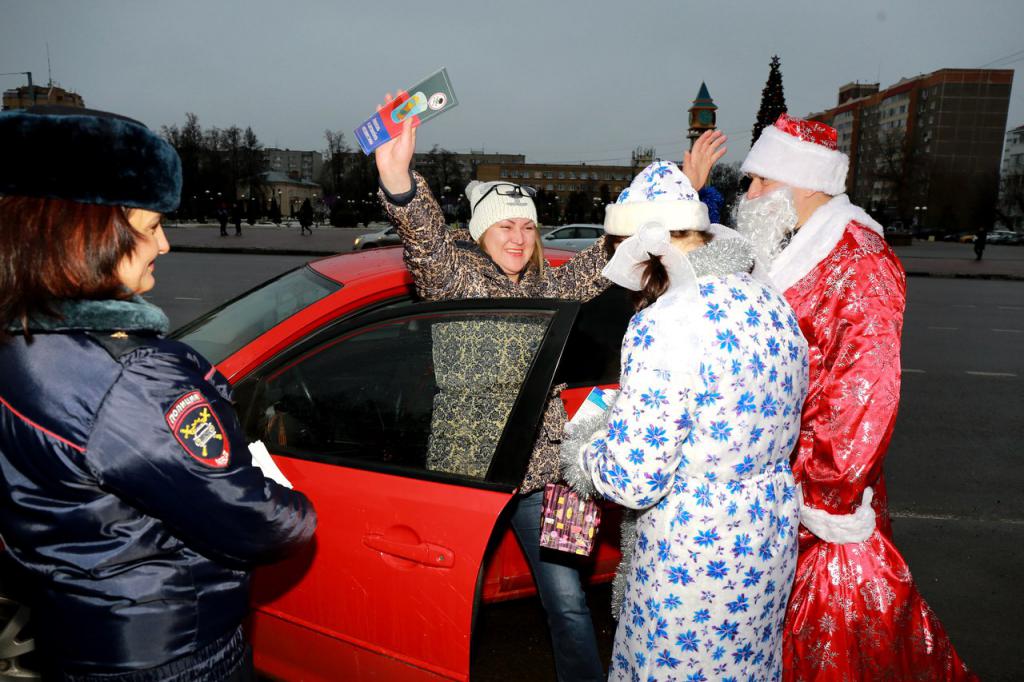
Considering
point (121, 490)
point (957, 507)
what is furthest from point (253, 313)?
point (957, 507)

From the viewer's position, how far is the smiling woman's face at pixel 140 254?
49.1 inches

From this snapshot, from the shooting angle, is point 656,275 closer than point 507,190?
Yes

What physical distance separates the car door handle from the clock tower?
792 inches

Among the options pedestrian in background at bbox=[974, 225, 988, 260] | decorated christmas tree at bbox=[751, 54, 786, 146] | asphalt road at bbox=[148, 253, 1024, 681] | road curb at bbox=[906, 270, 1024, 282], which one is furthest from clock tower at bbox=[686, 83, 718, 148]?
asphalt road at bbox=[148, 253, 1024, 681]

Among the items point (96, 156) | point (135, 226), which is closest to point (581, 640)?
point (135, 226)

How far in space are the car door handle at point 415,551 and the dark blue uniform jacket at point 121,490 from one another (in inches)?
22.7

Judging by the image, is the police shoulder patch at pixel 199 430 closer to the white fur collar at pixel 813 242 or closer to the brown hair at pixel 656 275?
the brown hair at pixel 656 275

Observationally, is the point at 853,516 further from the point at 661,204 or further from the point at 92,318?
the point at 92,318

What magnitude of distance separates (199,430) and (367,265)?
1821mm

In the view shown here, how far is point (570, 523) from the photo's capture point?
193 cm

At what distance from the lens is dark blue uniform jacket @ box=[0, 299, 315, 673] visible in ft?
3.83

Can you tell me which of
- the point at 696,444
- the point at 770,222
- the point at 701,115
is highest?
the point at 701,115

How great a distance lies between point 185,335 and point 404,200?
1.35m

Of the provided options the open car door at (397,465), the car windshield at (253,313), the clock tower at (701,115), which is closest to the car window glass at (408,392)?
the open car door at (397,465)
